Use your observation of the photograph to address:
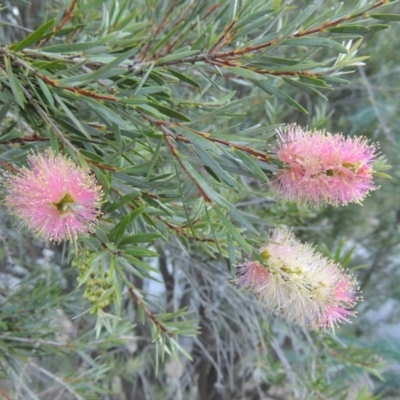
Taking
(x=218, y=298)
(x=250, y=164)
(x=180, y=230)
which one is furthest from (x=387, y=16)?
(x=218, y=298)

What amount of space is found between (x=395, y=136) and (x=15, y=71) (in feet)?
5.91

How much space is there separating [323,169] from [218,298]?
1.10 metres

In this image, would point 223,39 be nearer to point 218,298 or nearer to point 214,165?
point 214,165

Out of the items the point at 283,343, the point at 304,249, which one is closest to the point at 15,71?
the point at 304,249

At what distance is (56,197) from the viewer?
0.48 meters

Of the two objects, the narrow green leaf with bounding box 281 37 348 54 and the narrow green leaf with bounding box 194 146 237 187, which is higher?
the narrow green leaf with bounding box 281 37 348 54

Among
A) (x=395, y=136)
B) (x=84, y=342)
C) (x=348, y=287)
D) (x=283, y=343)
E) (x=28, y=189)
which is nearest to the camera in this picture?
(x=28, y=189)

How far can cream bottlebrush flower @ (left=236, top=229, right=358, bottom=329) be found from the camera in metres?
0.57

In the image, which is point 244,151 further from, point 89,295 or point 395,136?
point 395,136

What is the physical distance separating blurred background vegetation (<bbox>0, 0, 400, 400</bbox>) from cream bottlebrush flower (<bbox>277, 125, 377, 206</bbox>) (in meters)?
0.03

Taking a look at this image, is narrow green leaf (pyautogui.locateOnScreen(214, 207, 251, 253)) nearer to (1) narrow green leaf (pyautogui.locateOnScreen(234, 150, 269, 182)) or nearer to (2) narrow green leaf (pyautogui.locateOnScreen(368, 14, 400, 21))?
(1) narrow green leaf (pyautogui.locateOnScreen(234, 150, 269, 182))

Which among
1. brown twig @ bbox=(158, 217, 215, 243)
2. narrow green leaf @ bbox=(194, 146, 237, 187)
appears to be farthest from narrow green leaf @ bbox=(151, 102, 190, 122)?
brown twig @ bbox=(158, 217, 215, 243)

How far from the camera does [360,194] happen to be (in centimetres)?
54

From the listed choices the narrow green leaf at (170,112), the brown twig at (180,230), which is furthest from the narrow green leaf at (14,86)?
the brown twig at (180,230)
